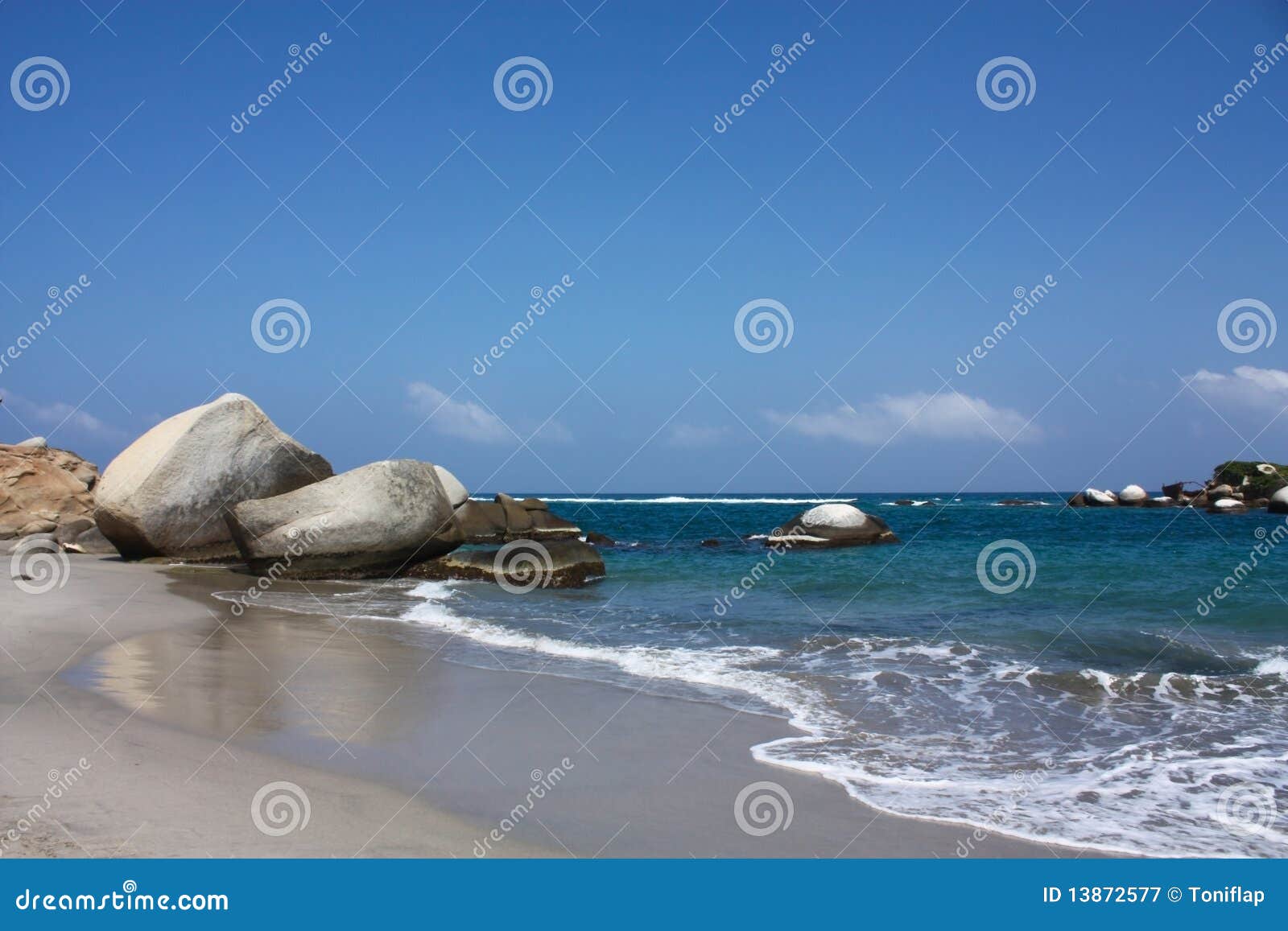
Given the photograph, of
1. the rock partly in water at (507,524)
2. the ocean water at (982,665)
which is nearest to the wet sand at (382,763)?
the ocean water at (982,665)

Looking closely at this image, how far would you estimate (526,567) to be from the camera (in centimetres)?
1770

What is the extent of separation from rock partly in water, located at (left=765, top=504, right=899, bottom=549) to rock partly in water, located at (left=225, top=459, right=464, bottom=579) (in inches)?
527

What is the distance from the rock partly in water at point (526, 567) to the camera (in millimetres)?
17453

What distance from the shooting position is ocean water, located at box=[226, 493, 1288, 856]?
17.7ft

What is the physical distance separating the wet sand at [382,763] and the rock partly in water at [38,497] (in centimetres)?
1587

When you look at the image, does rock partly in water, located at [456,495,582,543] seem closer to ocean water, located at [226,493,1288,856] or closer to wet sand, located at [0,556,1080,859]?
ocean water, located at [226,493,1288,856]

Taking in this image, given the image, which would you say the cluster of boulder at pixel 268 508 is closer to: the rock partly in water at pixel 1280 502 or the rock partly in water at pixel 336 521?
the rock partly in water at pixel 336 521

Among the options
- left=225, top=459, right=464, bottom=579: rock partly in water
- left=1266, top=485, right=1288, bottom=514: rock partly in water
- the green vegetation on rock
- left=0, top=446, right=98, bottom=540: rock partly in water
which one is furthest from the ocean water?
the green vegetation on rock

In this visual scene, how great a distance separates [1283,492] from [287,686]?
4452 centimetres

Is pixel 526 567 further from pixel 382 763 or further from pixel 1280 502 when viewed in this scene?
pixel 1280 502

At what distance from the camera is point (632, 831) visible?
4.61 meters

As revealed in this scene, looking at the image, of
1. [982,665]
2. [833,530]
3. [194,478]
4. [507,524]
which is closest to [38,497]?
[194,478]

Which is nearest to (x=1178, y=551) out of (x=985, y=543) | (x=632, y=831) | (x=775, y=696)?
(x=985, y=543)

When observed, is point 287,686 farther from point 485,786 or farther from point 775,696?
point 775,696
